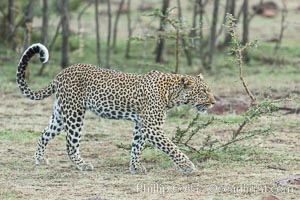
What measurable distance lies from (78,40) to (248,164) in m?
12.1

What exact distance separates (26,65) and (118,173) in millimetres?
1756

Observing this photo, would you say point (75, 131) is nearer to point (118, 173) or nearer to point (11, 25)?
point (118, 173)

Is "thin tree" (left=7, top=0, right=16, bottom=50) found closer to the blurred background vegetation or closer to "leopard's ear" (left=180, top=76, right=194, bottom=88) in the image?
the blurred background vegetation

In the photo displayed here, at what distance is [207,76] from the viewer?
1953 cm

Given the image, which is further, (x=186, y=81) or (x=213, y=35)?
(x=213, y=35)

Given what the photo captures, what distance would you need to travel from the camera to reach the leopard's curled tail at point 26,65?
11.2 m

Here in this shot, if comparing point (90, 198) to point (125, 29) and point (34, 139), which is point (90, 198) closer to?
point (34, 139)

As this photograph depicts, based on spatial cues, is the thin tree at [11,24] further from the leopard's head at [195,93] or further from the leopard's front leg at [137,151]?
the leopard's head at [195,93]

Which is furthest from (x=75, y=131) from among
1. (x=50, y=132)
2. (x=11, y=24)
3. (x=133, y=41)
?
(x=133, y=41)

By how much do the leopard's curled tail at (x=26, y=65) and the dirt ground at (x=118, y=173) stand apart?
870 millimetres

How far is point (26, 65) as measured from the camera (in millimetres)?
11375

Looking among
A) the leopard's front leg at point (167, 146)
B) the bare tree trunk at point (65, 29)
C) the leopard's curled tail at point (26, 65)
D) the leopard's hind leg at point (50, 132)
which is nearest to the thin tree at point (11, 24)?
the bare tree trunk at point (65, 29)

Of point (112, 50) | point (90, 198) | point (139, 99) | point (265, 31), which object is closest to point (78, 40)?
point (112, 50)

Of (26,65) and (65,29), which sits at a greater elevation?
(65,29)
